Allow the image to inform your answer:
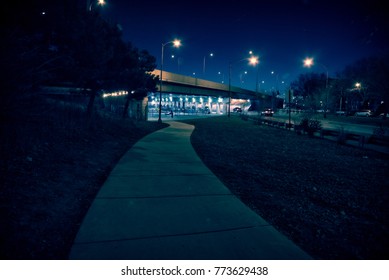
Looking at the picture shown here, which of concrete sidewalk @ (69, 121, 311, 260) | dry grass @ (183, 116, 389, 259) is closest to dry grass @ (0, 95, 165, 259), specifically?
concrete sidewalk @ (69, 121, 311, 260)

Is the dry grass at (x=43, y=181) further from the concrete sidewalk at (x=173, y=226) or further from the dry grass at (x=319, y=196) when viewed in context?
the dry grass at (x=319, y=196)

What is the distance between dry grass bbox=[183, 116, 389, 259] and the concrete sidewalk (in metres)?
0.50

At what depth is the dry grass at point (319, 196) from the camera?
3.85 metres

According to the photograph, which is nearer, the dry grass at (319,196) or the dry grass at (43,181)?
the dry grass at (43,181)

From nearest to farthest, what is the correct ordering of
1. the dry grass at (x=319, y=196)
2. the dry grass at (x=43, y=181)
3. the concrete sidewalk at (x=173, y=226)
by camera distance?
the concrete sidewalk at (x=173, y=226), the dry grass at (x=43, y=181), the dry grass at (x=319, y=196)

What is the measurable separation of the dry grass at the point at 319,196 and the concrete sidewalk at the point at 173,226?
502mm

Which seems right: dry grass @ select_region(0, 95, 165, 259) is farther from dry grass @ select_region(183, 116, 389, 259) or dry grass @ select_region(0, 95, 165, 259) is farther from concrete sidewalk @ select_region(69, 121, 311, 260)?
dry grass @ select_region(183, 116, 389, 259)

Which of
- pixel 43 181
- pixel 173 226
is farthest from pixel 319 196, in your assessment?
pixel 43 181

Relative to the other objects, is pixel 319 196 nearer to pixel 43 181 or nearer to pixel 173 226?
pixel 173 226

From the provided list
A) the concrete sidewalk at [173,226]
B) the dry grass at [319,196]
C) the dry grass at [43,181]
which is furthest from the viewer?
the dry grass at [319,196]

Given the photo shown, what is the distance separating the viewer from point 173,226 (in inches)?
154

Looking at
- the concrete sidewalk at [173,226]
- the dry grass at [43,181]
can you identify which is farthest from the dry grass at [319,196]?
the dry grass at [43,181]

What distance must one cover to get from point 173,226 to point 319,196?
3.69 meters

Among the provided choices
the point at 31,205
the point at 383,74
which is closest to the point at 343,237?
the point at 31,205
